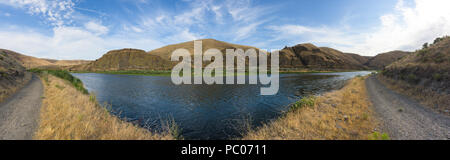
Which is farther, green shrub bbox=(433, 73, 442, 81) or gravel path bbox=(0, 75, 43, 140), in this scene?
green shrub bbox=(433, 73, 442, 81)

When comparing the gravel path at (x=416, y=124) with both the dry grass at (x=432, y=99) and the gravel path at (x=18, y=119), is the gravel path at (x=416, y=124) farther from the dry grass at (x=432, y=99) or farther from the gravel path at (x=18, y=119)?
the gravel path at (x=18, y=119)

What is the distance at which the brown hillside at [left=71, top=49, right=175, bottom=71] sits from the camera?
13162 cm

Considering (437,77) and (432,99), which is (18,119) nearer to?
(432,99)

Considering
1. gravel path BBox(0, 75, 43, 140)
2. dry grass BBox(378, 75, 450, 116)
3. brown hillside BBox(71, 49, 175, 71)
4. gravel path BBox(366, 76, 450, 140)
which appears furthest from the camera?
brown hillside BBox(71, 49, 175, 71)

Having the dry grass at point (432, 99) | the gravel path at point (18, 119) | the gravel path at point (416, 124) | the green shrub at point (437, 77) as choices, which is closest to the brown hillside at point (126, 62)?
the gravel path at point (18, 119)

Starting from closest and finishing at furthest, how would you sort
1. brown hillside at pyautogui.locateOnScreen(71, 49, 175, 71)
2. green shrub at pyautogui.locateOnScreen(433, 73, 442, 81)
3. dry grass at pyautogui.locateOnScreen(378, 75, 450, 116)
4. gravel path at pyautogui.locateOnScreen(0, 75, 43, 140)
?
1. gravel path at pyautogui.locateOnScreen(0, 75, 43, 140)
2. dry grass at pyautogui.locateOnScreen(378, 75, 450, 116)
3. green shrub at pyautogui.locateOnScreen(433, 73, 442, 81)
4. brown hillside at pyautogui.locateOnScreen(71, 49, 175, 71)

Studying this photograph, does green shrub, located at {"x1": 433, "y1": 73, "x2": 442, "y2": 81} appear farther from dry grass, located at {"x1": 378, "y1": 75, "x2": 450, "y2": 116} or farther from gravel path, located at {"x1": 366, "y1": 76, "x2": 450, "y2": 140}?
gravel path, located at {"x1": 366, "y1": 76, "x2": 450, "y2": 140}

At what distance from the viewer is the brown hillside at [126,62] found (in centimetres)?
13162

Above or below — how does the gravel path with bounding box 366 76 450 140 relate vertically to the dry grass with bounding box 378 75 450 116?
below

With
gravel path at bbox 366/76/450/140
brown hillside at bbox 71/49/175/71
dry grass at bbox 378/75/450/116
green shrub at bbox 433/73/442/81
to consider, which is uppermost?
brown hillside at bbox 71/49/175/71

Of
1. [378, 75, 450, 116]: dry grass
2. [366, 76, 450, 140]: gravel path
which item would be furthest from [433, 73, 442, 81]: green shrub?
[366, 76, 450, 140]: gravel path

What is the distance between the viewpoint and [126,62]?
14038 cm
